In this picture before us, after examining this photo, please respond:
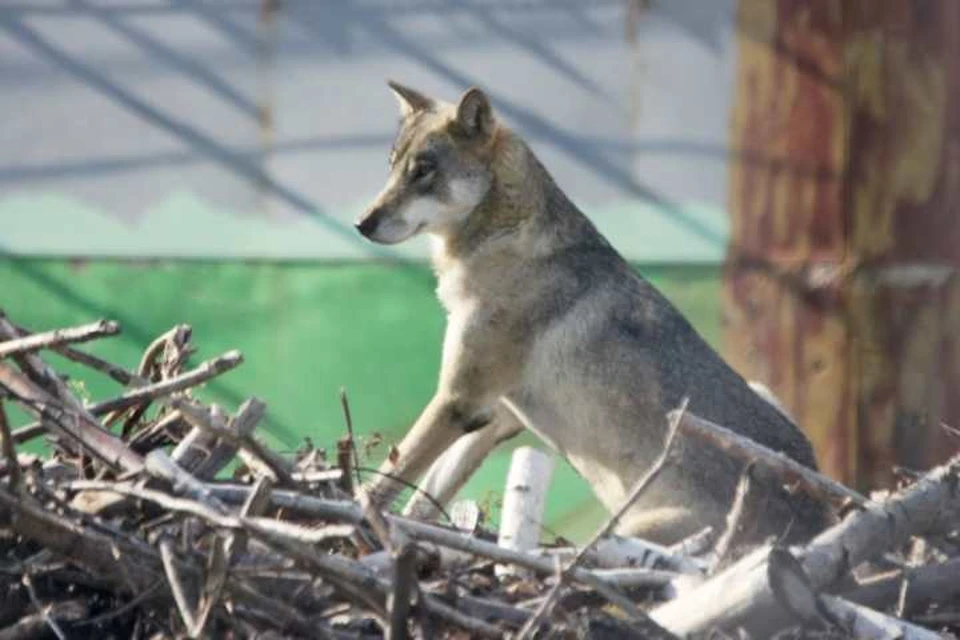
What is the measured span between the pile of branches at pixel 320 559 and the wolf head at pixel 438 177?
2.85 meters

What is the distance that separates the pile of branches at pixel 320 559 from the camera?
215 inches

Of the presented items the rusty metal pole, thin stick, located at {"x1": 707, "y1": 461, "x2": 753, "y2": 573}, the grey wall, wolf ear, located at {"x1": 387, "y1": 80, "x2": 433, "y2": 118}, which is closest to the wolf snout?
wolf ear, located at {"x1": 387, "y1": 80, "x2": 433, "y2": 118}

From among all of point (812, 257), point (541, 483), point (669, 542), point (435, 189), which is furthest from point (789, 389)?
point (541, 483)

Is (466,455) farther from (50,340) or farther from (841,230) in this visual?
(841,230)

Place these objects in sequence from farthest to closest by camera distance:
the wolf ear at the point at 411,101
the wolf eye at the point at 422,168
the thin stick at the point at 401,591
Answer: the wolf ear at the point at 411,101
the wolf eye at the point at 422,168
the thin stick at the point at 401,591

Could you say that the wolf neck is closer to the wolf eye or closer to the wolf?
the wolf

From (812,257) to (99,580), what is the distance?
24.6ft

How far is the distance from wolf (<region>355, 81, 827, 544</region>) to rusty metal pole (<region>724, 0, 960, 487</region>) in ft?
11.1

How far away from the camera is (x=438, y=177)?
9.19m

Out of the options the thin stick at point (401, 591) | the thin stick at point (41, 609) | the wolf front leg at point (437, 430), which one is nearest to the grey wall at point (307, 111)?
the wolf front leg at point (437, 430)

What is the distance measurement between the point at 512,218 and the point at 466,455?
0.81m

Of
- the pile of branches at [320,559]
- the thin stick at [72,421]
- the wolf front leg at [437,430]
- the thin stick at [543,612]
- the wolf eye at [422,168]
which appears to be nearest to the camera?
the thin stick at [543,612]

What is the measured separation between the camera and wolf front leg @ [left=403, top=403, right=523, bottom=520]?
8945 mm

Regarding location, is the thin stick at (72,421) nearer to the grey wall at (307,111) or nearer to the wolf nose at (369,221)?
the wolf nose at (369,221)
